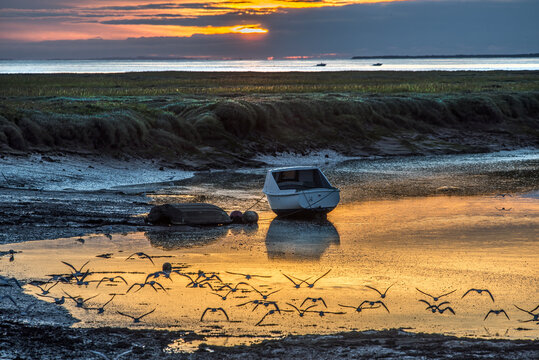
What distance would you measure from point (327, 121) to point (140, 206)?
23.9 m

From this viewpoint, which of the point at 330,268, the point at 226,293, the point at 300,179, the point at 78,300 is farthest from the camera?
the point at 300,179

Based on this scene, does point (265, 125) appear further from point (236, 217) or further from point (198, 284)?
point (198, 284)

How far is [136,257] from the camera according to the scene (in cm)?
1483

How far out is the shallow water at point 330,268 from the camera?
1038 centimetres

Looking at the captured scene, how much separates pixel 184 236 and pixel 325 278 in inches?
206

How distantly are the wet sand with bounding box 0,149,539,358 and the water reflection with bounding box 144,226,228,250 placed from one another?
5 cm

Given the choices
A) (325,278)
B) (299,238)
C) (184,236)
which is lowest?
(299,238)

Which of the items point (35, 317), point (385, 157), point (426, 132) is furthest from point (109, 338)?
point (426, 132)

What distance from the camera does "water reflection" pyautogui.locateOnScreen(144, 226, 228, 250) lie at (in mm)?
16417

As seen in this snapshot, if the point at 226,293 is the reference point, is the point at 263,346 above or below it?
above

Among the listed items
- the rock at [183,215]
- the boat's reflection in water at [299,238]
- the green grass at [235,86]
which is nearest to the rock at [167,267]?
the boat's reflection in water at [299,238]

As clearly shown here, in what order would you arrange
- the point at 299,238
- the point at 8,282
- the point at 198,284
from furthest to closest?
the point at 299,238 → the point at 198,284 → the point at 8,282

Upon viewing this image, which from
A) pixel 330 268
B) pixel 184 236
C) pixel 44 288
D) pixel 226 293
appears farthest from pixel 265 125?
pixel 44 288

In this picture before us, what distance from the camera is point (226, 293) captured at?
11.9 meters
